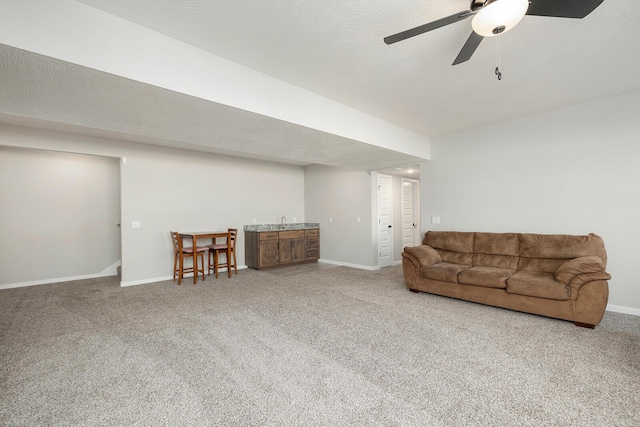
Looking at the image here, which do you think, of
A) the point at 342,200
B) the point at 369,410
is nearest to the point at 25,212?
the point at 342,200

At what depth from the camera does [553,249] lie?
3.60 m

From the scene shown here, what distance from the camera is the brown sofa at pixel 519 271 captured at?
294 cm

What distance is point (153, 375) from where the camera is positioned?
7.01 ft

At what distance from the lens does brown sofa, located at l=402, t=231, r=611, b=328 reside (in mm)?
2938

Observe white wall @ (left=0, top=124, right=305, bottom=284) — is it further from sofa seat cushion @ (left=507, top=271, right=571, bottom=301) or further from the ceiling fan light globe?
the ceiling fan light globe

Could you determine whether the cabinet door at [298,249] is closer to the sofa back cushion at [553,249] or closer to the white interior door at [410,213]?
the white interior door at [410,213]

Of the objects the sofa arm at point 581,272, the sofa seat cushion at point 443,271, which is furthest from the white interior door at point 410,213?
the sofa arm at point 581,272

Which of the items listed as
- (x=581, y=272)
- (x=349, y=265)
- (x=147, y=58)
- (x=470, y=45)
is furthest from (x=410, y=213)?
(x=147, y=58)

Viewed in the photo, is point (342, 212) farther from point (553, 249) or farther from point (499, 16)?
point (499, 16)

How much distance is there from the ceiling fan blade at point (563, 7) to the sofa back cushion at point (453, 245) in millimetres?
3301

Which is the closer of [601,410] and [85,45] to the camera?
[601,410]

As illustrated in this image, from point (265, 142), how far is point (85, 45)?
2.09m

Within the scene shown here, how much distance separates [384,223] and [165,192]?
15.2 feet

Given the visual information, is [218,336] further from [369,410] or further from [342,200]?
[342,200]
